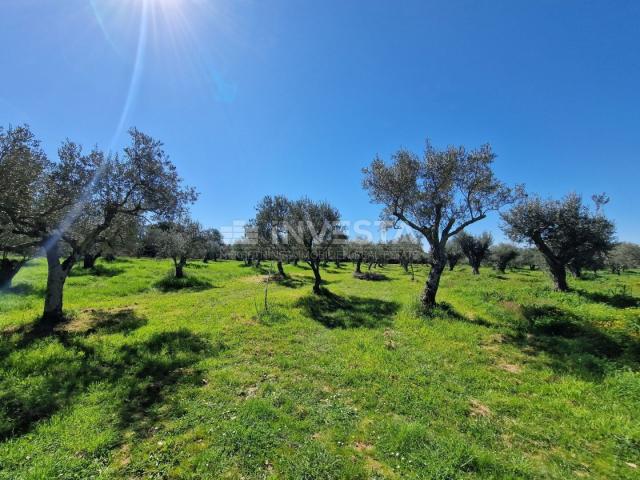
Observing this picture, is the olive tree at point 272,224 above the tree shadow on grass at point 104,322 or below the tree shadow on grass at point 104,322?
above

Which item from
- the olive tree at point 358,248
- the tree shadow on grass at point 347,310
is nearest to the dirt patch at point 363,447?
the tree shadow on grass at point 347,310

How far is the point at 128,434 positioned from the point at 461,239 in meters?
52.2

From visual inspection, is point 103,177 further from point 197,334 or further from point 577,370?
point 577,370

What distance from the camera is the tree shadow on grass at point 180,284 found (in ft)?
81.5

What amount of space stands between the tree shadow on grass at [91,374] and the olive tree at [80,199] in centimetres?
408

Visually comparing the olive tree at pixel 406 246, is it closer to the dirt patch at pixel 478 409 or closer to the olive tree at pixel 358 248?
the olive tree at pixel 358 248

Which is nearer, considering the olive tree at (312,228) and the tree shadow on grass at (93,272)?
the olive tree at (312,228)

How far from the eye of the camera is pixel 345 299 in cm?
1997

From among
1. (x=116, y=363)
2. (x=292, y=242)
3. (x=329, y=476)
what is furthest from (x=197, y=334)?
(x=292, y=242)

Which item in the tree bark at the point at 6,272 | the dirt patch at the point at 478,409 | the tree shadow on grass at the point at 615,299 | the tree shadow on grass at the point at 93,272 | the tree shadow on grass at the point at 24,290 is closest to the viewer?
the dirt patch at the point at 478,409

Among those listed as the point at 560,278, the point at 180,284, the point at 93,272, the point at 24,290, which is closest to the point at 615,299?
the point at 560,278

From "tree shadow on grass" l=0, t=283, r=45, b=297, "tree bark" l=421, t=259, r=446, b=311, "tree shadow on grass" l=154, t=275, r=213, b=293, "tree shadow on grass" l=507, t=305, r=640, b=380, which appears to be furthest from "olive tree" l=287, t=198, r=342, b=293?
"tree shadow on grass" l=0, t=283, r=45, b=297

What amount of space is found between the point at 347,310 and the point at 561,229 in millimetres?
20464

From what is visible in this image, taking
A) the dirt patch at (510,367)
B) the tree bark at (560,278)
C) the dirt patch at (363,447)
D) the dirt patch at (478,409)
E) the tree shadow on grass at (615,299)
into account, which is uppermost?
the tree bark at (560,278)
